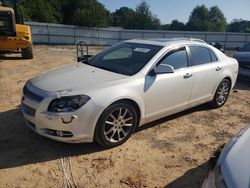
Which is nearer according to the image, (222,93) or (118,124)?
(118,124)

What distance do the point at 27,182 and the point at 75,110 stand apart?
1.02 metres

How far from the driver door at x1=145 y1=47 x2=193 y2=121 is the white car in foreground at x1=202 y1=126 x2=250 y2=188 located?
6.33 feet

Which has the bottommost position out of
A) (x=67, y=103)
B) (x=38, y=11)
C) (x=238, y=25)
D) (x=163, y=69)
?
(x=67, y=103)

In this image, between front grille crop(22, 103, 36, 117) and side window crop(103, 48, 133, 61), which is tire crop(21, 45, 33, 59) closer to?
side window crop(103, 48, 133, 61)

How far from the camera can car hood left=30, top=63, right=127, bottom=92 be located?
368 centimetres

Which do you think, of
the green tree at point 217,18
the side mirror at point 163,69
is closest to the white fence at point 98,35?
the side mirror at point 163,69

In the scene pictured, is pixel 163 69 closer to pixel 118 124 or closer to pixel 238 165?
pixel 118 124

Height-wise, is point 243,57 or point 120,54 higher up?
point 120,54

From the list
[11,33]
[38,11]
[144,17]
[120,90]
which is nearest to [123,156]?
[120,90]

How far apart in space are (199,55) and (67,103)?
9.37 feet

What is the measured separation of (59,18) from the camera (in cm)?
3834

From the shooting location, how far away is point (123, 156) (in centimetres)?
374

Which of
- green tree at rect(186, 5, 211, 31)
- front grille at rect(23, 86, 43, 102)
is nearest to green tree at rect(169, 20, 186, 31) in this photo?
green tree at rect(186, 5, 211, 31)

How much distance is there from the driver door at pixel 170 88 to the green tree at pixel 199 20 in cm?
6559
